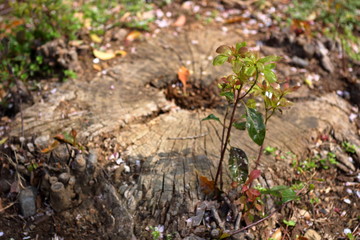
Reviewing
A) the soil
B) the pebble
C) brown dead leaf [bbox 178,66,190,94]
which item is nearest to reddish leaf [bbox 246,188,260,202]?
the soil

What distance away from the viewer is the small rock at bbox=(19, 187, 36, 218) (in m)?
2.47

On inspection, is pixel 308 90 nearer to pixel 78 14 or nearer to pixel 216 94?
pixel 216 94

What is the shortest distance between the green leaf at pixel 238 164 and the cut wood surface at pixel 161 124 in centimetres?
25

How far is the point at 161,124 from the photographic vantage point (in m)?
2.75

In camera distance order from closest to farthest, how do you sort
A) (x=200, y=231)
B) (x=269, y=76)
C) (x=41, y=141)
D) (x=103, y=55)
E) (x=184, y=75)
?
(x=269, y=76) < (x=200, y=231) < (x=41, y=141) < (x=184, y=75) < (x=103, y=55)

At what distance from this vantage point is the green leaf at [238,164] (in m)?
2.15

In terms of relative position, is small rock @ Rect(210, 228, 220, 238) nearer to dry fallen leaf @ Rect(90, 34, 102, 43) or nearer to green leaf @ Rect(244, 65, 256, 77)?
green leaf @ Rect(244, 65, 256, 77)

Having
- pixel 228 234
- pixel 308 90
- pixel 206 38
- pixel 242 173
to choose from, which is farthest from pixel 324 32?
pixel 228 234

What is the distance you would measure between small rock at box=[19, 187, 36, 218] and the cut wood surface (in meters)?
0.46

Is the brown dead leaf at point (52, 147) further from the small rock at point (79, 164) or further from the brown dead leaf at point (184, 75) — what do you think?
the brown dead leaf at point (184, 75)

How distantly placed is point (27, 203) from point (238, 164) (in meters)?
1.44

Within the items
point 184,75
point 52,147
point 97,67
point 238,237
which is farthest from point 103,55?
point 238,237

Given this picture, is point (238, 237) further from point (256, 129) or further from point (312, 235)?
point (256, 129)

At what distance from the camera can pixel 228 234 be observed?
2152 millimetres
